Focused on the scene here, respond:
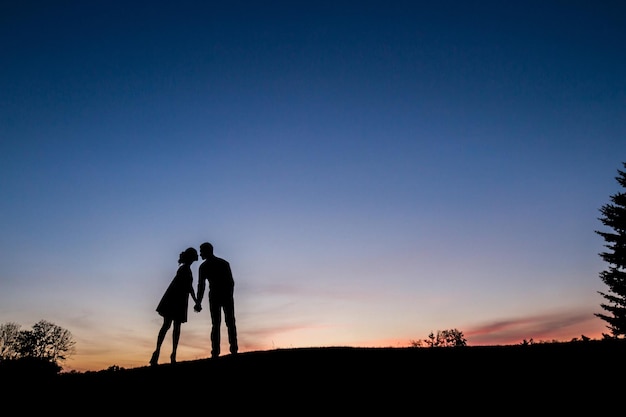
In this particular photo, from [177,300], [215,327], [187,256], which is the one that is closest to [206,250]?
[187,256]

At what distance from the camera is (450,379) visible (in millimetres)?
6488

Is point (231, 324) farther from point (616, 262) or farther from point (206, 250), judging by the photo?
point (616, 262)

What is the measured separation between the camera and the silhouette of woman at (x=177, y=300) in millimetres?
10492

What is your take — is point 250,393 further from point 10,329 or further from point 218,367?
point 10,329

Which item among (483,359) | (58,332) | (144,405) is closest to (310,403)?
(144,405)

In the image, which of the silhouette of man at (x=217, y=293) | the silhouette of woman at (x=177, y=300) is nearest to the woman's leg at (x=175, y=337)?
the silhouette of woman at (x=177, y=300)

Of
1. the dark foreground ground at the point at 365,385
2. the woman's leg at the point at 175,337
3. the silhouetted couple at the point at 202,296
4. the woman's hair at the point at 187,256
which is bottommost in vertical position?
the dark foreground ground at the point at 365,385

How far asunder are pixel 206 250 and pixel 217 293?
1.23 m

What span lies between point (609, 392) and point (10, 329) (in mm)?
75358

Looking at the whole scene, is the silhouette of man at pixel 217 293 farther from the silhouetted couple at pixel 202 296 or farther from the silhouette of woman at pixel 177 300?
the silhouette of woman at pixel 177 300

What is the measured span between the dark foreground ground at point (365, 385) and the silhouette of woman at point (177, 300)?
5.18ft

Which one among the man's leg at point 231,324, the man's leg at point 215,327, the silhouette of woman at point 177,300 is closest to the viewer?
the man's leg at point 215,327

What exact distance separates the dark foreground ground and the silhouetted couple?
4.09 ft

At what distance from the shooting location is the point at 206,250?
409 inches
